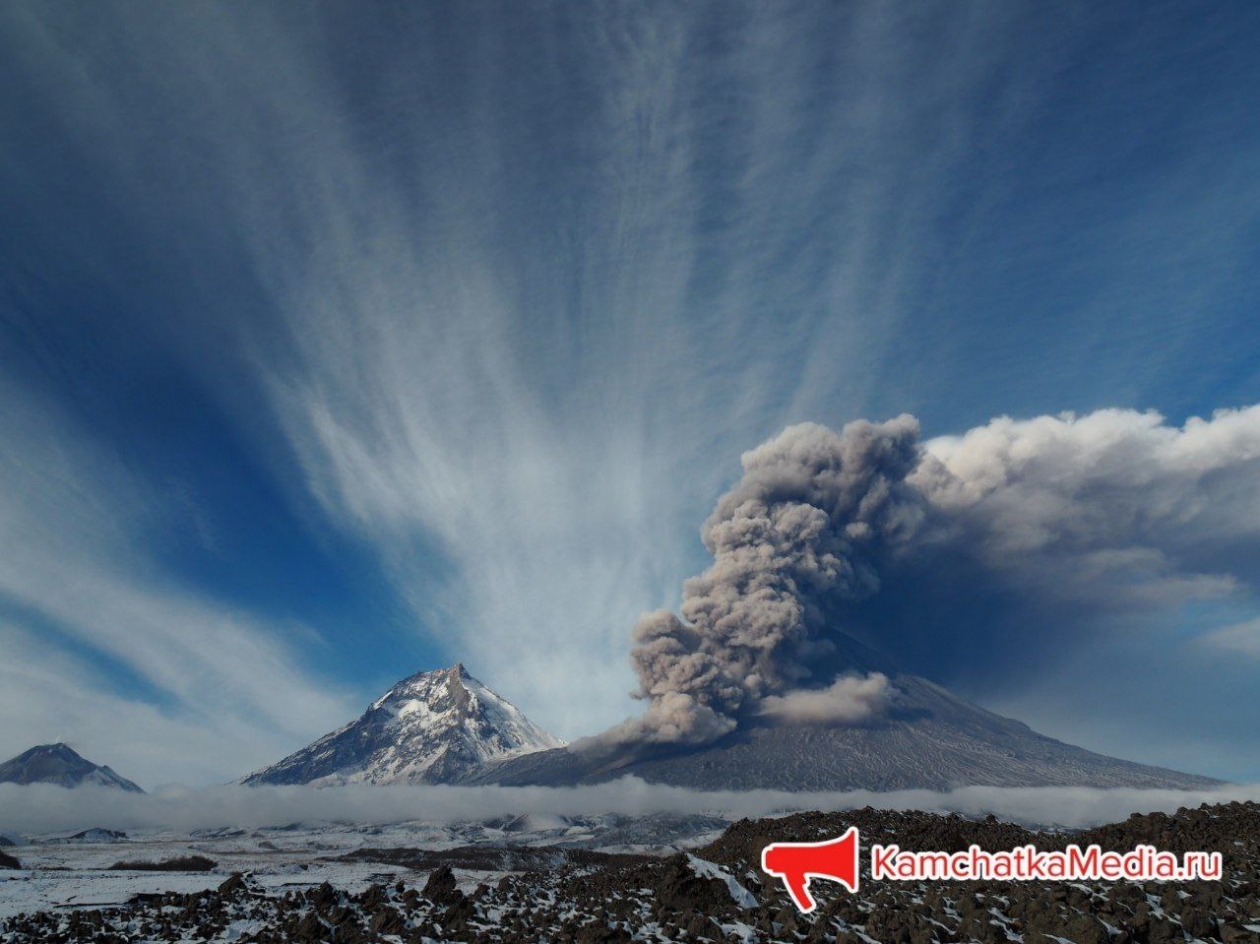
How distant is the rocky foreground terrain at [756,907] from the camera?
Result: 22.5 m

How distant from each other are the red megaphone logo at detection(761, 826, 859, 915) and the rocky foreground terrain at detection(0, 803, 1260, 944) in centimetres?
73

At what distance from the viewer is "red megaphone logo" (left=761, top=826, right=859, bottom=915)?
31.3 meters

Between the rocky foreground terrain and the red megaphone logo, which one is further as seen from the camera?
the red megaphone logo

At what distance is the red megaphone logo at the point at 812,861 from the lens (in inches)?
1232

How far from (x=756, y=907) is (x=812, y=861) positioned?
5.38m

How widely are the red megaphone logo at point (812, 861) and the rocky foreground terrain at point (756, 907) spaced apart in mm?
729

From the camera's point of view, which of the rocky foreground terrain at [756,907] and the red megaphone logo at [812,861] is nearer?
the rocky foreground terrain at [756,907]

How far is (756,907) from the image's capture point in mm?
28781

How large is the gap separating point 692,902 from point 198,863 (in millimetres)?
98736

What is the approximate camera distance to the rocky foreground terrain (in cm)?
2255

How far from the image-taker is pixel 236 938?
28.0 metres

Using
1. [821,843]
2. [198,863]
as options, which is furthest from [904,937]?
[198,863]

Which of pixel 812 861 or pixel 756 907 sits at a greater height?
pixel 812 861

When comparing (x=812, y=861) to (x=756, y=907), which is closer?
(x=756, y=907)
